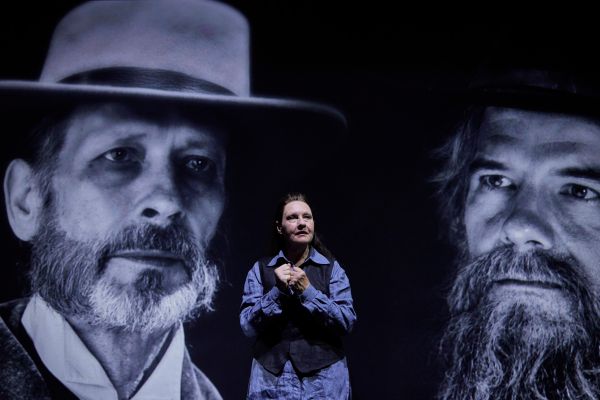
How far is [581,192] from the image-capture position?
9.80 feet

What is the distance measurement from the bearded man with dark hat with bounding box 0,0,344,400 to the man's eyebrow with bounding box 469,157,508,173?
1008 mm

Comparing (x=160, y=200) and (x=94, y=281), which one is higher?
(x=160, y=200)

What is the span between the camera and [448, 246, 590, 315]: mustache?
9.63 feet

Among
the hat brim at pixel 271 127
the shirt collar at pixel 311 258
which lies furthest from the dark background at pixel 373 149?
the shirt collar at pixel 311 258

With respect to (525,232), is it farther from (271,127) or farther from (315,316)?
(315,316)

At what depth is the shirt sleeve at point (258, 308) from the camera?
6.20 ft

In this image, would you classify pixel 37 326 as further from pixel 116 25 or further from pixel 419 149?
pixel 419 149

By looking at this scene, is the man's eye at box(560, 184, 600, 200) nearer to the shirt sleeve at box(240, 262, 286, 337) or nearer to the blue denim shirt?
the blue denim shirt

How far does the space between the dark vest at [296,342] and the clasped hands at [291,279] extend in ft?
0.12

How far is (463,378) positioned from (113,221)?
5.41 ft

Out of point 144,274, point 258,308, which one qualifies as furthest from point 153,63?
point 258,308

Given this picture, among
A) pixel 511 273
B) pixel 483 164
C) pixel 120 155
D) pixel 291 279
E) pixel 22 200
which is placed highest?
pixel 483 164

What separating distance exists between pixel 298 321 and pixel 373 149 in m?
1.24

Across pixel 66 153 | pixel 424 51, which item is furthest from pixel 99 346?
pixel 424 51
